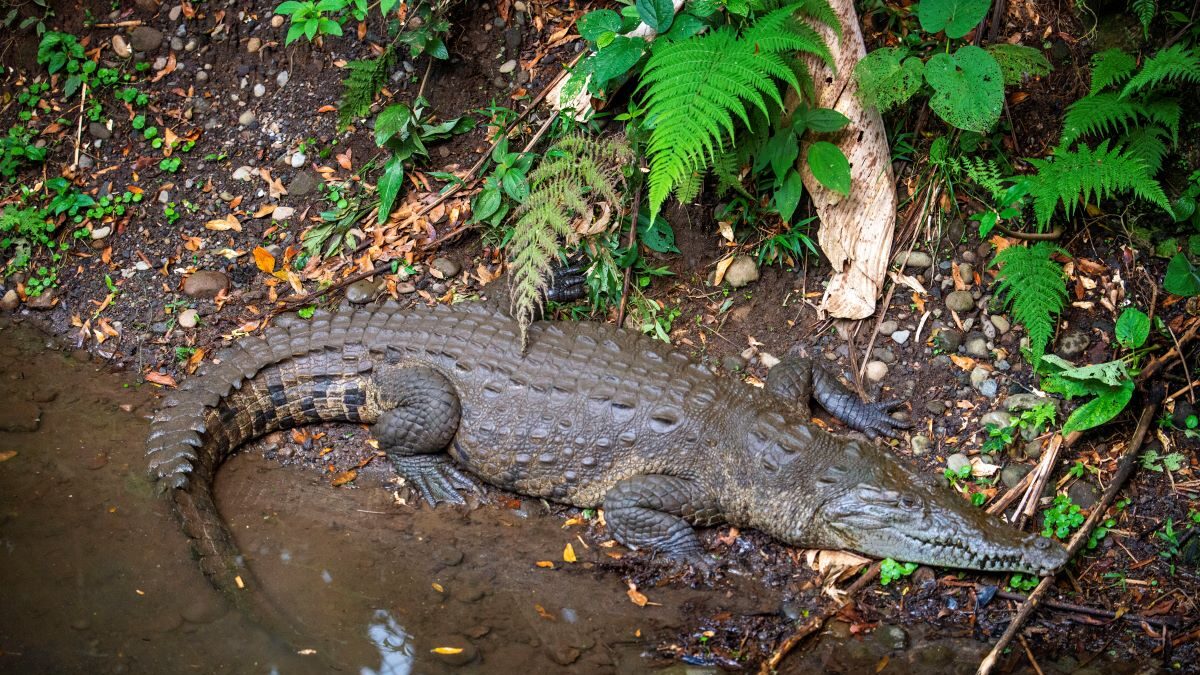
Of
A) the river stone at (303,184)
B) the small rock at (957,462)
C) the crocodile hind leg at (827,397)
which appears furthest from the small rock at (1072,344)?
the river stone at (303,184)

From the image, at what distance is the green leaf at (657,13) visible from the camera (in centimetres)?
492

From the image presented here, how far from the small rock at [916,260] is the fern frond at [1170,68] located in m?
1.24

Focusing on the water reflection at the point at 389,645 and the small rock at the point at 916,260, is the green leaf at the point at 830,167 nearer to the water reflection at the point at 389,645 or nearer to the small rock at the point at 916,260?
the small rock at the point at 916,260

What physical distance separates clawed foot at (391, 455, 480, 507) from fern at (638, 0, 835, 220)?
1.81 meters

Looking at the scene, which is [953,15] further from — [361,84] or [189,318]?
[189,318]

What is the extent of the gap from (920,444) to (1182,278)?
1504 mm

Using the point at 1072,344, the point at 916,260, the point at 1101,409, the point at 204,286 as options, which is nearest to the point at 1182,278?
the point at 1072,344

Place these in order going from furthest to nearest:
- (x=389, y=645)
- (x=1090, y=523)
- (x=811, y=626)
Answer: (x=1090, y=523)
(x=811, y=626)
(x=389, y=645)

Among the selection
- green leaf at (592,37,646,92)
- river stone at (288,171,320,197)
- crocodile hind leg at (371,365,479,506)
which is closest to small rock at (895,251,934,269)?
green leaf at (592,37,646,92)

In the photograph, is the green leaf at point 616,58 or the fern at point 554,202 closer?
the green leaf at point 616,58

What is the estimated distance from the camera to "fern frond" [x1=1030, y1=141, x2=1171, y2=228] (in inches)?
178

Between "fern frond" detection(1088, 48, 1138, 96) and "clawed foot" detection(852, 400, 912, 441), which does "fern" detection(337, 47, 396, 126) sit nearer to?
"clawed foot" detection(852, 400, 912, 441)

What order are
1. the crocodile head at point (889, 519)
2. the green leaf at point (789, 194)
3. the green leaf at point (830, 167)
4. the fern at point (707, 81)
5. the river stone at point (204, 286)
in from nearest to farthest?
the crocodile head at point (889, 519)
the fern at point (707, 81)
the green leaf at point (830, 167)
the green leaf at point (789, 194)
the river stone at point (204, 286)

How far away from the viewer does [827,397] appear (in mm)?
5082
